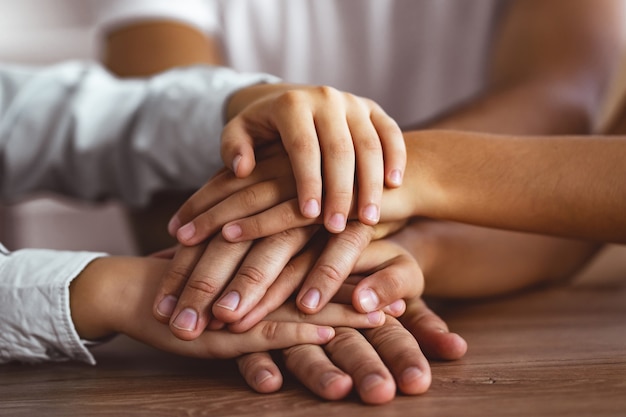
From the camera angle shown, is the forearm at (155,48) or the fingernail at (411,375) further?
the forearm at (155,48)

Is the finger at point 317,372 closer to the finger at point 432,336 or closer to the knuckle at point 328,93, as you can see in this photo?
the finger at point 432,336

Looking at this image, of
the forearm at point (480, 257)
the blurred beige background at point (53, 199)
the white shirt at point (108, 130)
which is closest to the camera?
the forearm at point (480, 257)

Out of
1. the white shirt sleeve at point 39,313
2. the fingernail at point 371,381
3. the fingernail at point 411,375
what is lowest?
the white shirt sleeve at point 39,313

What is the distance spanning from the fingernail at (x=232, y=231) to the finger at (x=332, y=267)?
0.22 feet

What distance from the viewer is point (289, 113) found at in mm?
627

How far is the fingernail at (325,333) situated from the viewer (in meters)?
0.56

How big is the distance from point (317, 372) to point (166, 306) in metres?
0.15

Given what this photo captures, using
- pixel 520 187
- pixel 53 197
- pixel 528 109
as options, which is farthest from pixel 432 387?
pixel 53 197

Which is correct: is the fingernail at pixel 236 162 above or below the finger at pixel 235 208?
above

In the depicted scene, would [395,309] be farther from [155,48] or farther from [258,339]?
[155,48]

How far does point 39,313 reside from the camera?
0.62m

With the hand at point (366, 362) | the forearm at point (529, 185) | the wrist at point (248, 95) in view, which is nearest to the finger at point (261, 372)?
the hand at point (366, 362)

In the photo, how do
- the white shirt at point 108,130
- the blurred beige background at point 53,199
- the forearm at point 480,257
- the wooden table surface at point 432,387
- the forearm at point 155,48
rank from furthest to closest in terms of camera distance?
the blurred beige background at point 53,199 → the forearm at point 155,48 → the white shirt at point 108,130 → the forearm at point 480,257 → the wooden table surface at point 432,387

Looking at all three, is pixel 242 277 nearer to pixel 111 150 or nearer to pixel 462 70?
pixel 111 150
